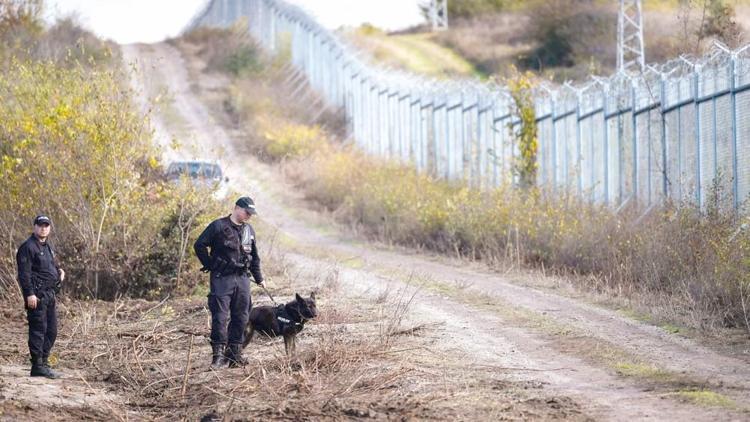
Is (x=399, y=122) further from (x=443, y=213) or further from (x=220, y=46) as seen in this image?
(x=220, y=46)

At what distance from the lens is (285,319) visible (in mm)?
11648

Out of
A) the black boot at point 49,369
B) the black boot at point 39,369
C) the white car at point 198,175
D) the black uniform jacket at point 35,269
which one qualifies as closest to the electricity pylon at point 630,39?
the white car at point 198,175

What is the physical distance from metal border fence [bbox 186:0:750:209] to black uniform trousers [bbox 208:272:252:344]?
6.67 metres

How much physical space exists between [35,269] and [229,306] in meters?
1.81

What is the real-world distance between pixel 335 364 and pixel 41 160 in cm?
700

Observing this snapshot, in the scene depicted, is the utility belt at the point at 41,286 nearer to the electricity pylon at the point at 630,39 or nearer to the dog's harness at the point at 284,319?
the dog's harness at the point at 284,319

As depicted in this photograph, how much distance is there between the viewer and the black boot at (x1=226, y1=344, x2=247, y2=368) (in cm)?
1179

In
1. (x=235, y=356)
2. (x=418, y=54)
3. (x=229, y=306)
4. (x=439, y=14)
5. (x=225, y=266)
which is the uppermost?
(x=439, y=14)

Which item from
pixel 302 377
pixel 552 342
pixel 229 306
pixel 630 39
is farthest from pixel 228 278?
pixel 630 39

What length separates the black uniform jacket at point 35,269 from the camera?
466 inches

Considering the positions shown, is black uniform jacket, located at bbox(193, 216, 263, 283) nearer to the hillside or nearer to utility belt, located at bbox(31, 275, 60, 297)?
utility belt, located at bbox(31, 275, 60, 297)

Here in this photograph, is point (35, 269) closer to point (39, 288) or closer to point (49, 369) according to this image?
point (39, 288)

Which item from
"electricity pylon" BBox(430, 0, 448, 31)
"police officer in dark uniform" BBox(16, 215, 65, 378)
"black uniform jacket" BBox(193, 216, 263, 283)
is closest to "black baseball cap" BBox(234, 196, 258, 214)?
"black uniform jacket" BBox(193, 216, 263, 283)

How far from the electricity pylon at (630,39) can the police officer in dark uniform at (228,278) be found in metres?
15.1
